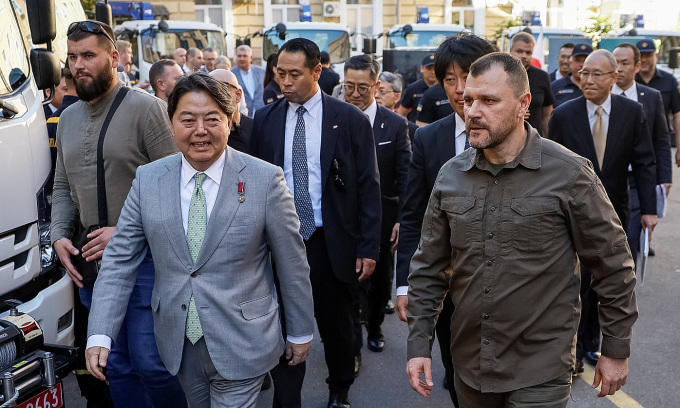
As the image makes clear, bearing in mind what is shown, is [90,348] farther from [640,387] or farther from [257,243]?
[640,387]

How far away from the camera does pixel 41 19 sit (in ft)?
14.1

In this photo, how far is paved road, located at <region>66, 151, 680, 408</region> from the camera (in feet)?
15.4

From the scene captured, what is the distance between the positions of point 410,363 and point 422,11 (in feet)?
62.8

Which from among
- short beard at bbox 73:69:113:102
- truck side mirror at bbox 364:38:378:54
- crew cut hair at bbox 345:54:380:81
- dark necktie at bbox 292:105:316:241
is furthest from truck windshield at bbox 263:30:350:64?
short beard at bbox 73:69:113:102

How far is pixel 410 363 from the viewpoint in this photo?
2947 millimetres

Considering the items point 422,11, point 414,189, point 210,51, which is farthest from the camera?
point 422,11

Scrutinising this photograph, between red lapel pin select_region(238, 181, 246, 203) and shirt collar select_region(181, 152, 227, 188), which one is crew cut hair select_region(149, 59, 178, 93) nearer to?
shirt collar select_region(181, 152, 227, 188)

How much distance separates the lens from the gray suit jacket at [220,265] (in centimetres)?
291

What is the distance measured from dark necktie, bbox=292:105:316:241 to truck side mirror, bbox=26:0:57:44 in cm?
144

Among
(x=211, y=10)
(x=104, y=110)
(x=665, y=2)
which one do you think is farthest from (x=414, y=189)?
(x=665, y=2)

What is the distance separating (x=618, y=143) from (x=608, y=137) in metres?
0.07

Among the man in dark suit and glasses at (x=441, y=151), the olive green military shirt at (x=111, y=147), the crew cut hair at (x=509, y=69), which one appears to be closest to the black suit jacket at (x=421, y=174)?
the man in dark suit and glasses at (x=441, y=151)

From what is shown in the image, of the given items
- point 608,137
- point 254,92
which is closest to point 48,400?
point 608,137

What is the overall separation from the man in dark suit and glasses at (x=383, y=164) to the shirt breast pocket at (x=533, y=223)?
2462 mm
